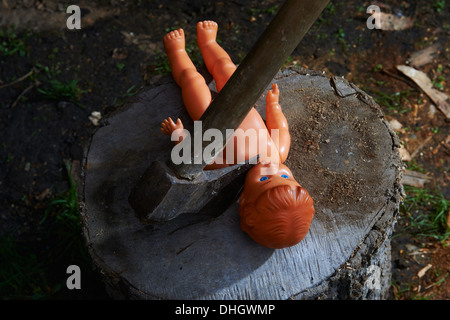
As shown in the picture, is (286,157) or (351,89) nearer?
(286,157)

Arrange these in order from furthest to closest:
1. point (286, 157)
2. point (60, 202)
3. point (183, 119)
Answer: point (60, 202), point (183, 119), point (286, 157)

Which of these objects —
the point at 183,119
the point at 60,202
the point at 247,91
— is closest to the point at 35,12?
the point at 60,202

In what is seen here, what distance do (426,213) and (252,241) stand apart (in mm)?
2055

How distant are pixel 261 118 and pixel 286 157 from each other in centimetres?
30

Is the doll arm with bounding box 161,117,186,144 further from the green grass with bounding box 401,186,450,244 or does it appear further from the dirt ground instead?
the green grass with bounding box 401,186,450,244

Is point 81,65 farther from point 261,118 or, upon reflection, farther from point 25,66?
point 261,118

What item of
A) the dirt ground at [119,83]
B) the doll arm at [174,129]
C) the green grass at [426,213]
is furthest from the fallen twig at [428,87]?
the doll arm at [174,129]

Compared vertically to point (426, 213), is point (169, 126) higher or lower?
higher

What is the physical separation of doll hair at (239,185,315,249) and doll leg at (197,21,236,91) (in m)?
0.95

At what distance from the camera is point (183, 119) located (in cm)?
311

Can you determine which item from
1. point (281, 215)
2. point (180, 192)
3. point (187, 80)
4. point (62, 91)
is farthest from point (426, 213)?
point (62, 91)

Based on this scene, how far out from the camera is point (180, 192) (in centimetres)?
254

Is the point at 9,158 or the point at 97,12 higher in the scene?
the point at 97,12

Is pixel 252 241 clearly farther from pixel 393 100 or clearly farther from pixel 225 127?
pixel 393 100
